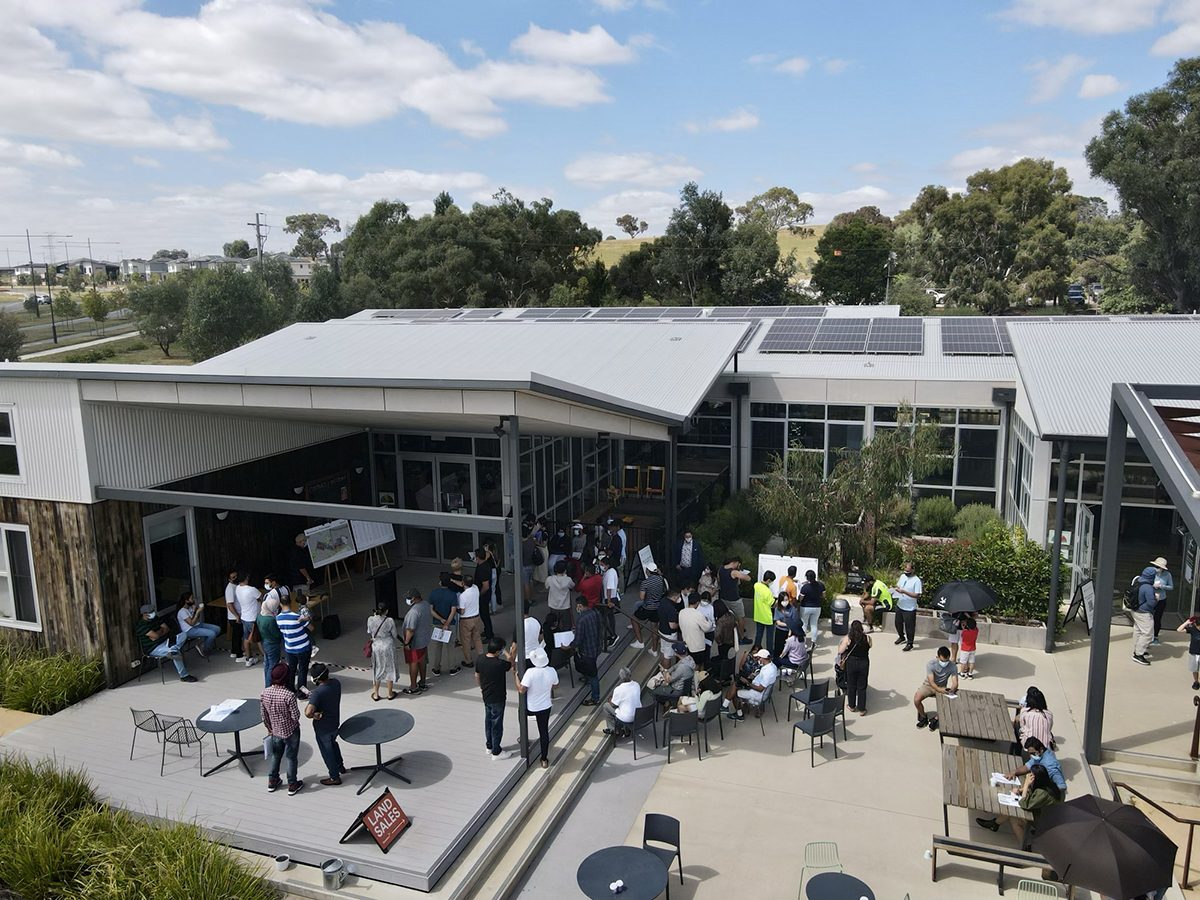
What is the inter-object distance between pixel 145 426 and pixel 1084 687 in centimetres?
1384

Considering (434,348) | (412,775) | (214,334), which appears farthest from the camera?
(214,334)

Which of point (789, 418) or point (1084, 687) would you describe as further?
point (789, 418)

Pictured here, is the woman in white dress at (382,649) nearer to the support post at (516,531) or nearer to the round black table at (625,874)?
the support post at (516,531)

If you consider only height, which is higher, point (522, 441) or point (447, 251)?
point (447, 251)

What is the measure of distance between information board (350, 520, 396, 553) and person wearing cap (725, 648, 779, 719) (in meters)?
6.81

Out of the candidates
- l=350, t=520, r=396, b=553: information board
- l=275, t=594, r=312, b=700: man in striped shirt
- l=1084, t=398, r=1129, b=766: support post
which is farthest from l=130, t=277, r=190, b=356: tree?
l=1084, t=398, r=1129, b=766: support post

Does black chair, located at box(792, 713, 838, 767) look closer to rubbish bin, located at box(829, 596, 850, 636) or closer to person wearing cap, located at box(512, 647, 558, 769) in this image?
person wearing cap, located at box(512, 647, 558, 769)

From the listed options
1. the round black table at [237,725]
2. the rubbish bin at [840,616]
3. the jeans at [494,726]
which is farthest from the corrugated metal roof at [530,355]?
the round black table at [237,725]

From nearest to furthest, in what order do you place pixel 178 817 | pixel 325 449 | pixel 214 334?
pixel 178 817, pixel 325 449, pixel 214 334

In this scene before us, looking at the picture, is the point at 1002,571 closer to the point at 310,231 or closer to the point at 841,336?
the point at 841,336

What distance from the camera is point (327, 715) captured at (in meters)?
8.69

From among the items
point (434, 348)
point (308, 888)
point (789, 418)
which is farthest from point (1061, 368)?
point (308, 888)

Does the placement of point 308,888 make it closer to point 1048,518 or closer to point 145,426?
point 145,426

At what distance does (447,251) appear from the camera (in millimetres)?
50281
